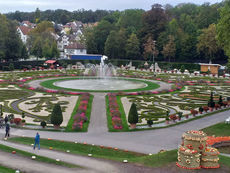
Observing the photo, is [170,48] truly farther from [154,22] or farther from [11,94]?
[11,94]

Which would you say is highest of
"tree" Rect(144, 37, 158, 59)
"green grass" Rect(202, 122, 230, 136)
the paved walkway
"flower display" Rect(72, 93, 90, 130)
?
"tree" Rect(144, 37, 158, 59)

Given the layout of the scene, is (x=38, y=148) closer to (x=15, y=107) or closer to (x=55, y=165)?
(x=55, y=165)

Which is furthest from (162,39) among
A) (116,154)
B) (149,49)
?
(116,154)

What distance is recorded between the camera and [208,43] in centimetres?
9562

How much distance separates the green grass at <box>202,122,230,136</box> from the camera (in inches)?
1237

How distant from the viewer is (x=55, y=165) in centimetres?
1866

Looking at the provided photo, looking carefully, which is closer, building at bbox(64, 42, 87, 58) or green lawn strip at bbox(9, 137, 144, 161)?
green lawn strip at bbox(9, 137, 144, 161)

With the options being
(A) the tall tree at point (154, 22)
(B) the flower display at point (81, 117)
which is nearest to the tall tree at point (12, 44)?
(A) the tall tree at point (154, 22)

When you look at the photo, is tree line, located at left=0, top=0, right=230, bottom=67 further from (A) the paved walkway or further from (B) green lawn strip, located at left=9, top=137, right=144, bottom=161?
(B) green lawn strip, located at left=9, top=137, right=144, bottom=161

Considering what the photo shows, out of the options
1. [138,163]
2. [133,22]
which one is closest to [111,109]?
[138,163]

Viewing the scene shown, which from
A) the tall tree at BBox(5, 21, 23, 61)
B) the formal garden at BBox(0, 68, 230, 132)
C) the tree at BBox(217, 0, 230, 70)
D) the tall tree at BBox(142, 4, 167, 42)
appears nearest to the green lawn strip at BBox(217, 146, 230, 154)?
the formal garden at BBox(0, 68, 230, 132)

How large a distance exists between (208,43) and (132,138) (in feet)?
241

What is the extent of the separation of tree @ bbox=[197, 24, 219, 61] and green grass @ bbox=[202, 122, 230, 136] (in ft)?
211

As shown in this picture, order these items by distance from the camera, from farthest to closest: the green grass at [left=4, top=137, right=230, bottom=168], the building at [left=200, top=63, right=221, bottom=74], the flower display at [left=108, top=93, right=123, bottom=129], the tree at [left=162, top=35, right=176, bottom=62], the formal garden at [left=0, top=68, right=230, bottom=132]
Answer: the tree at [left=162, top=35, right=176, bottom=62] → the building at [left=200, top=63, right=221, bottom=74] → the formal garden at [left=0, top=68, right=230, bottom=132] → the flower display at [left=108, top=93, right=123, bottom=129] → the green grass at [left=4, top=137, right=230, bottom=168]
